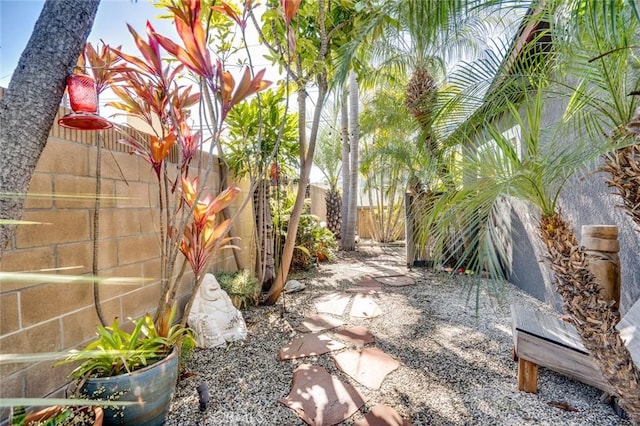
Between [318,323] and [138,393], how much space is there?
1.74m

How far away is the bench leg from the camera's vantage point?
1.85m

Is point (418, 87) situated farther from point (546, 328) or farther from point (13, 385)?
point (13, 385)

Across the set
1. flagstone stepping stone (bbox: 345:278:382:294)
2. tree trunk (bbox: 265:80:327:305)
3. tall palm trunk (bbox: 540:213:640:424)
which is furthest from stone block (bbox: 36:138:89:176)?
flagstone stepping stone (bbox: 345:278:382:294)

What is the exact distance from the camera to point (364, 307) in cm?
342

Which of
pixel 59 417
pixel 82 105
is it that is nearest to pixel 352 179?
pixel 82 105

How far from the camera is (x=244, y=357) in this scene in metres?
2.36

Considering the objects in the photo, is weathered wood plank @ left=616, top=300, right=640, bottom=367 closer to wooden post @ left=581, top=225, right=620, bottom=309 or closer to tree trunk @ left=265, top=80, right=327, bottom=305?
wooden post @ left=581, top=225, right=620, bottom=309

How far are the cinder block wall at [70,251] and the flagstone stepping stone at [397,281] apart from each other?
Answer: 3.04m

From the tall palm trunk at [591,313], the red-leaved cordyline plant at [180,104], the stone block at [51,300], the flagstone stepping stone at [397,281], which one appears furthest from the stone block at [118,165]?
the flagstone stepping stone at [397,281]

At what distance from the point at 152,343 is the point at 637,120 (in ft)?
8.06

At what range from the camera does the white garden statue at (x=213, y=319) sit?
2.53 metres

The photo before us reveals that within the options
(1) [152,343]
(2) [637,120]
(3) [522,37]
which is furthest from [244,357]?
(3) [522,37]

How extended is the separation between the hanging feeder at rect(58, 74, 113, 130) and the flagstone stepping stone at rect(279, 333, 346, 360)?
1896mm

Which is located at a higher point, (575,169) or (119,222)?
(575,169)
